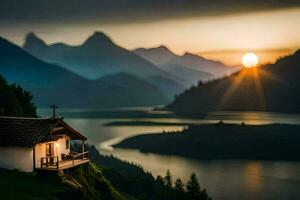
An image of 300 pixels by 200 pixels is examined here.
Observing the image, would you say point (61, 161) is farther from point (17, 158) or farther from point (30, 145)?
point (17, 158)

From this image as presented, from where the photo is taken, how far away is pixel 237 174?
534 ft

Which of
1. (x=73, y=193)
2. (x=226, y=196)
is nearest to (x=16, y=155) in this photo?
(x=73, y=193)

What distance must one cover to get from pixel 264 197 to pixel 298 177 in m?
45.4

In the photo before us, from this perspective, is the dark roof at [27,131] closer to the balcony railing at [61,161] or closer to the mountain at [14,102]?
the balcony railing at [61,161]

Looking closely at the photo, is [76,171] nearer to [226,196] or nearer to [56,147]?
[56,147]

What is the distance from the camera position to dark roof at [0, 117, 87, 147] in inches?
1569

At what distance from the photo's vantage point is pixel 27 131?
133 feet

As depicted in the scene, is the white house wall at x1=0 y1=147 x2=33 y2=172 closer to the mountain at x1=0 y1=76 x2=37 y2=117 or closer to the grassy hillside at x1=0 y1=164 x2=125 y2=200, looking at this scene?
the grassy hillside at x1=0 y1=164 x2=125 y2=200

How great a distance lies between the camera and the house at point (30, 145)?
3988 cm

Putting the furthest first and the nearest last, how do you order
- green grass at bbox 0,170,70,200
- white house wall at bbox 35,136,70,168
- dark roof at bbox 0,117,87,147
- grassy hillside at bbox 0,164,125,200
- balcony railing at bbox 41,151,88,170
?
white house wall at bbox 35,136,70,168
balcony railing at bbox 41,151,88,170
dark roof at bbox 0,117,87,147
grassy hillside at bbox 0,164,125,200
green grass at bbox 0,170,70,200

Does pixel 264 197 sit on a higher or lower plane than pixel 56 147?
lower

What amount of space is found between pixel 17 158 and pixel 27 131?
91.0 inches

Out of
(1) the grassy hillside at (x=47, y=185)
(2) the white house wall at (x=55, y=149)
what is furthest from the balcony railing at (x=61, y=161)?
(1) the grassy hillside at (x=47, y=185)

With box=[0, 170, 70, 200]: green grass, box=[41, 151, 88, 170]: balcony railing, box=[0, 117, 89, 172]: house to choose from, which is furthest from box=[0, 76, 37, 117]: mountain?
box=[0, 170, 70, 200]: green grass
